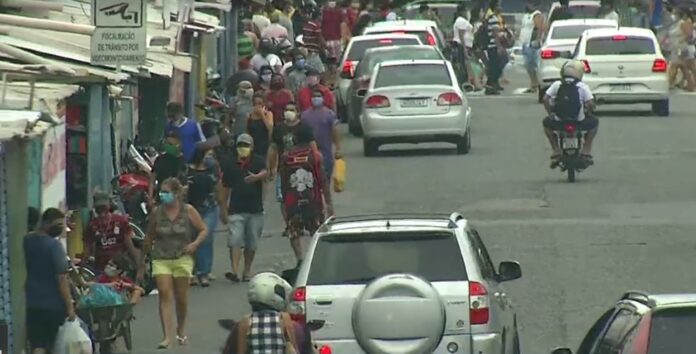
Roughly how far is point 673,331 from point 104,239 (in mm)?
10921

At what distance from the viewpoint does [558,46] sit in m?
42.3

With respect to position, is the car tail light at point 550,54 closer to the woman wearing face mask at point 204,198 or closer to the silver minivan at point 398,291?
the woman wearing face mask at point 204,198

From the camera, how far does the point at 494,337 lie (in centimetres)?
1423

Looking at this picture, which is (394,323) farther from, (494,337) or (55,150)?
(55,150)

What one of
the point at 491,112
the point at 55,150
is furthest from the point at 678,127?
the point at 55,150

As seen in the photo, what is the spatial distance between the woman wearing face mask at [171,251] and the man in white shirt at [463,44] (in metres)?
27.8

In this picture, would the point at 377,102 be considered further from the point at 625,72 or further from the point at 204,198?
the point at 204,198

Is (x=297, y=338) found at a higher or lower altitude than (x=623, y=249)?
higher

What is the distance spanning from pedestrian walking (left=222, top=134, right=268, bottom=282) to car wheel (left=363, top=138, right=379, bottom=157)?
36.1ft

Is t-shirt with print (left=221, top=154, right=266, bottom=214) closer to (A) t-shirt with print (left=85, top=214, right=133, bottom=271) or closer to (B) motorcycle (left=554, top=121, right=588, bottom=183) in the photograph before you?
(A) t-shirt with print (left=85, top=214, right=133, bottom=271)

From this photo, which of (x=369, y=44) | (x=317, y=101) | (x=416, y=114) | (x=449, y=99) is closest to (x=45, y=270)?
(x=317, y=101)

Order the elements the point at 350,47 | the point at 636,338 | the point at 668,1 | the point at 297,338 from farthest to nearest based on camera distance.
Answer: the point at 668,1, the point at 350,47, the point at 297,338, the point at 636,338

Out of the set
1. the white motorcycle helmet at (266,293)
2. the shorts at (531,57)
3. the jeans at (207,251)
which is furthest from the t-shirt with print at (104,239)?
the shorts at (531,57)

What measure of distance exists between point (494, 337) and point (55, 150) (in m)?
6.98
